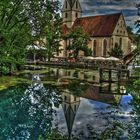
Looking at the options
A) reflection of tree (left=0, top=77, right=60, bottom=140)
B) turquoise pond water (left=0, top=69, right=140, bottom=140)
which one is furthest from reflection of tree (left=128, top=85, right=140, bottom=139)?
reflection of tree (left=0, top=77, right=60, bottom=140)

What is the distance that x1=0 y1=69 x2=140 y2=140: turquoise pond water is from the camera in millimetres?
14656

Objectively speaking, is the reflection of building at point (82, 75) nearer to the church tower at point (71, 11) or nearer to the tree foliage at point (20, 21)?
the tree foliage at point (20, 21)

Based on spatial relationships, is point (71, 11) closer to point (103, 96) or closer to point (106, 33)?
point (106, 33)

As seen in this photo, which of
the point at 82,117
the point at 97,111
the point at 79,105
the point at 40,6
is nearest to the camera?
the point at 82,117

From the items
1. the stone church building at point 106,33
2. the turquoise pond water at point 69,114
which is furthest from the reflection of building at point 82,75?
the stone church building at point 106,33

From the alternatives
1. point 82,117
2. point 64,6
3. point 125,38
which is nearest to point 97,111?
point 82,117

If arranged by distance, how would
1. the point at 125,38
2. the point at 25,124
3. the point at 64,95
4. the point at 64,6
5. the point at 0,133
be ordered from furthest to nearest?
the point at 64,6 < the point at 125,38 < the point at 64,95 < the point at 25,124 < the point at 0,133

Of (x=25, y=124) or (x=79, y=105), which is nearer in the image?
(x=25, y=124)

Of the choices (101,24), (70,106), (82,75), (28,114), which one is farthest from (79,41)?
(28,114)

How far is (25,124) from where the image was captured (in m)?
16.5

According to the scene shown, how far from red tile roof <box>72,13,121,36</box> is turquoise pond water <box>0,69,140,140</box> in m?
56.9

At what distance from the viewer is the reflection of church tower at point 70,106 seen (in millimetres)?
17378

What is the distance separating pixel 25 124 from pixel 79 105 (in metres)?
6.73

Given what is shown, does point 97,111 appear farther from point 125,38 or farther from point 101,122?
point 125,38
